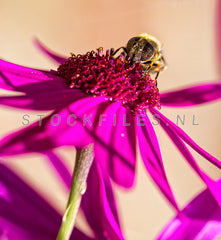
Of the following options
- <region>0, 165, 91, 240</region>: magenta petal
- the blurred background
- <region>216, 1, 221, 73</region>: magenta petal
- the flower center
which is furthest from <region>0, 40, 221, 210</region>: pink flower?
<region>216, 1, 221, 73</region>: magenta petal

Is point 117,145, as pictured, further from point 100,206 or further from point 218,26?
point 218,26

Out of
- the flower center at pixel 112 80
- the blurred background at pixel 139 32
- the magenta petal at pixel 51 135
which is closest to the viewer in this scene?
the magenta petal at pixel 51 135

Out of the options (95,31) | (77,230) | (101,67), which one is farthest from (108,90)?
(95,31)

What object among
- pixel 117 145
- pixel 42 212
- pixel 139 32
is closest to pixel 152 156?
pixel 117 145

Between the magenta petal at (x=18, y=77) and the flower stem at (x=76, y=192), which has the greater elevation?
the magenta petal at (x=18, y=77)

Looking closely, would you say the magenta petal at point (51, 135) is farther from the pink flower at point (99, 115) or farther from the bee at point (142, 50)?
the bee at point (142, 50)

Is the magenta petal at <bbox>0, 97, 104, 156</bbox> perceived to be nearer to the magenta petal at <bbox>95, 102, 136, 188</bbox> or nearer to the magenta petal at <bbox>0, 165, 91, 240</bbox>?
the magenta petal at <bbox>95, 102, 136, 188</bbox>

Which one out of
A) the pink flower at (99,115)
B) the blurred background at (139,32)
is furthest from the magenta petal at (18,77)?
the blurred background at (139,32)
